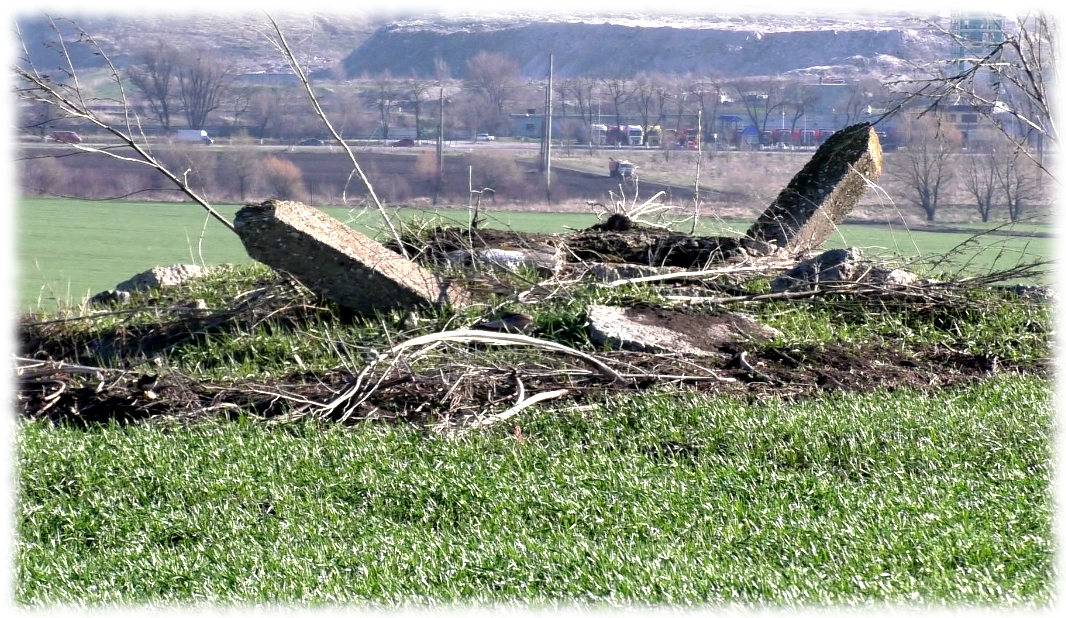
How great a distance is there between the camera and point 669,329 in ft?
26.9

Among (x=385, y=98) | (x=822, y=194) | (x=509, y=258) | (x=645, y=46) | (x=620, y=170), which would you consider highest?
(x=645, y=46)

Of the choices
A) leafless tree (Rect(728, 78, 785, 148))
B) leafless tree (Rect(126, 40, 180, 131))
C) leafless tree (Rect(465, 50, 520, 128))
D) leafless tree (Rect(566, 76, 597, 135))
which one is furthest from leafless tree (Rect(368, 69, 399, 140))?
leafless tree (Rect(728, 78, 785, 148))

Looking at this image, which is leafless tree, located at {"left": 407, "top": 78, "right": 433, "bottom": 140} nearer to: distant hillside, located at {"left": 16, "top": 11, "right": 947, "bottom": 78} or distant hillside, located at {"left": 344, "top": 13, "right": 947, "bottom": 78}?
distant hillside, located at {"left": 16, "top": 11, "right": 947, "bottom": 78}

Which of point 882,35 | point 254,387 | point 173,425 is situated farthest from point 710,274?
point 882,35

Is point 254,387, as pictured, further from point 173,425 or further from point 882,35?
point 882,35

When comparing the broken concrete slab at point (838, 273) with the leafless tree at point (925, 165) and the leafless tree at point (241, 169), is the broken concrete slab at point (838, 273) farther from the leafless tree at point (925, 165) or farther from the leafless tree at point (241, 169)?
the leafless tree at point (241, 169)

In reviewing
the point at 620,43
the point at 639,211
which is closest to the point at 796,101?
the point at 620,43

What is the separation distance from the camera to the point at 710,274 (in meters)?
9.97

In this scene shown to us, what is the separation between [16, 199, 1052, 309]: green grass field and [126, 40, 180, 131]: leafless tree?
8.60 ft

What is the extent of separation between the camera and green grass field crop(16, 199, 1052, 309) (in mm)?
13242

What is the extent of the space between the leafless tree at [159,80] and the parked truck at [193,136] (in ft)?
3.02

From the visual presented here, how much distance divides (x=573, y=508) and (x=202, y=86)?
20329mm

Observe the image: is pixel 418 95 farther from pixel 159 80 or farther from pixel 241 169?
pixel 159 80

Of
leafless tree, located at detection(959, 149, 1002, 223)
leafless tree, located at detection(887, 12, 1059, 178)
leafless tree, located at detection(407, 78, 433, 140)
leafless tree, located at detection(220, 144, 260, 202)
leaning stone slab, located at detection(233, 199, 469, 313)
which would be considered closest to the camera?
leaning stone slab, located at detection(233, 199, 469, 313)
